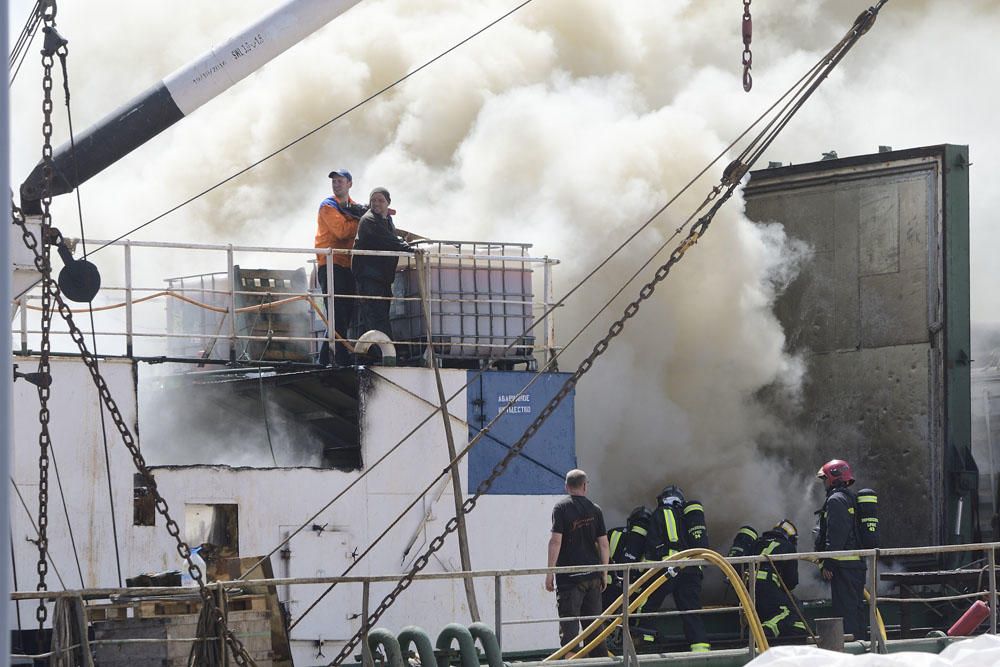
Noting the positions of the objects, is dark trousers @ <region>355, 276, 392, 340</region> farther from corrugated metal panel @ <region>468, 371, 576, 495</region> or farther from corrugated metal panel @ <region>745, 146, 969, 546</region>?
corrugated metal panel @ <region>745, 146, 969, 546</region>

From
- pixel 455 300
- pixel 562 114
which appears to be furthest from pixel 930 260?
pixel 562 114

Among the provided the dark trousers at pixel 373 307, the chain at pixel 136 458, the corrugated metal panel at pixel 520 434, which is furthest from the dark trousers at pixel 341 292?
the chain at pixel 136 458

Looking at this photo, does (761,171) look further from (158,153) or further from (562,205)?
(158,153)

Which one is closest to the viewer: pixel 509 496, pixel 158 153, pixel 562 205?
pixel 509 496

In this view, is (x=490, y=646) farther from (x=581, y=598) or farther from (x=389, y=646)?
(x=581, y=598)

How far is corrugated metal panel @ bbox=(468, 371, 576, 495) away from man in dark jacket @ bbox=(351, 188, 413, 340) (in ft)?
3.32

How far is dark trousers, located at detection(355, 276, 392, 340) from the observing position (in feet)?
45.0

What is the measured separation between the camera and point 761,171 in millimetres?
16844

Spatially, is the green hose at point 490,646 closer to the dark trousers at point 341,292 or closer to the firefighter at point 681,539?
the firefighter at point 681,539

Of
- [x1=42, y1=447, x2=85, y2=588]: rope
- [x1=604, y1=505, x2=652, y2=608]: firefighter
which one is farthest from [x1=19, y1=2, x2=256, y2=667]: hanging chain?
[x1=604, y1=505, x2=652, y2=608]: firefighter

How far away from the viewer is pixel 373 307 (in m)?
13.9

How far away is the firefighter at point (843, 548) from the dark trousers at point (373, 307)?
373 cm

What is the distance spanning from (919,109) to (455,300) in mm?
16295

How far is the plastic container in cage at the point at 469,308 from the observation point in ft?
45.4
